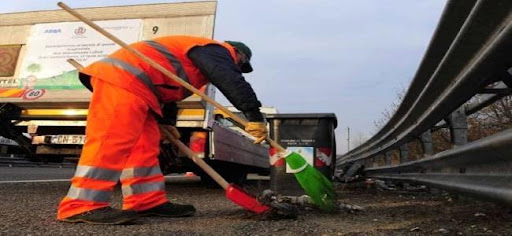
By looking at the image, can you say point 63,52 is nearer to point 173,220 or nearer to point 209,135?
point 209,135

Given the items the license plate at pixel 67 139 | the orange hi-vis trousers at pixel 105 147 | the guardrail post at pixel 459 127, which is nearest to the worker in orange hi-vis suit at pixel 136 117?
the orange hi-vis trousers at pixel 105 147

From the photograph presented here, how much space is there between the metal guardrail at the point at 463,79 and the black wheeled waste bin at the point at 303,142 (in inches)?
34.9

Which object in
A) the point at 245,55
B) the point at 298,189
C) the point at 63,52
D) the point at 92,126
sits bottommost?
the point at 298,189

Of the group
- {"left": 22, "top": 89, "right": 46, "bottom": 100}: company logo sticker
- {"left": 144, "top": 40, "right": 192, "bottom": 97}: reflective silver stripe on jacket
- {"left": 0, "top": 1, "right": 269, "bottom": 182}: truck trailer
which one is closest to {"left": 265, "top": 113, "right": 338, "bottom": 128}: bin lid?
{"left": 0, "top": 1, "right": 269, "bottom": 182}: truck trailer

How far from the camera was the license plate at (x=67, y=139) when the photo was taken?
6.14m

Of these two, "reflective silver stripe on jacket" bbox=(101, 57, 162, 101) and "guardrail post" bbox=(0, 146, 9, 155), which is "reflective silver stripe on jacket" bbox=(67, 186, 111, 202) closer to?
"reflective silver stripe on jacket" bbox=(101, 57, 162, 101)

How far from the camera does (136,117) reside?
10.9 ft

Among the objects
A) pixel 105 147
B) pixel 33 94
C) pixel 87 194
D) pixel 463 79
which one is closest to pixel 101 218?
pixel 87 194

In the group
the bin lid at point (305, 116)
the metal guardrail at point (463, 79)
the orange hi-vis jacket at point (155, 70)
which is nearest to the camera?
the metal guardrail at point (463, 79)

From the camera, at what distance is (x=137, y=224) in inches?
126

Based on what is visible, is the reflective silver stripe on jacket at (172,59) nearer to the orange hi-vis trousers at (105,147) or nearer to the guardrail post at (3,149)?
the orange hi-vis trousers at (105,147)

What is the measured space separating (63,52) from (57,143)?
119cm

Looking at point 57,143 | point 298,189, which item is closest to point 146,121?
point 298,189

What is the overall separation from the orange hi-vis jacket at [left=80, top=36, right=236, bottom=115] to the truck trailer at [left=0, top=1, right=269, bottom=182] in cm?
197
